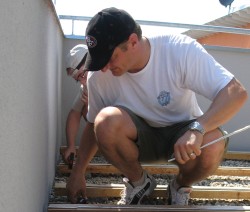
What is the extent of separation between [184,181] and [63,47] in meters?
1.92

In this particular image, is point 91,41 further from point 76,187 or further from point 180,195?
point 180,195

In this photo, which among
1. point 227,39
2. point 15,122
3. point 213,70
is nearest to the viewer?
point 15,122

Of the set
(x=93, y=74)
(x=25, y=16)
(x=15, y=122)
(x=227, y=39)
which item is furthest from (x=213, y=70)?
(x=227, y=39)

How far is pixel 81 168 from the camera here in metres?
1.98

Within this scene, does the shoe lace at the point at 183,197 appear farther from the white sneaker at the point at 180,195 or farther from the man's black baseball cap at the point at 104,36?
the man's black baseball cap at the point at 104,36

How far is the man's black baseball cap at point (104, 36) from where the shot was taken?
1.64m

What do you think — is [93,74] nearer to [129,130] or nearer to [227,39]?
[129,130]

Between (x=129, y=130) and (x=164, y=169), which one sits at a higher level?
(x=129, y=130)

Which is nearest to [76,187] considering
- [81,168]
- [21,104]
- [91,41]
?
[81,168]

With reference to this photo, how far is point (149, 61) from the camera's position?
1895 millimetres

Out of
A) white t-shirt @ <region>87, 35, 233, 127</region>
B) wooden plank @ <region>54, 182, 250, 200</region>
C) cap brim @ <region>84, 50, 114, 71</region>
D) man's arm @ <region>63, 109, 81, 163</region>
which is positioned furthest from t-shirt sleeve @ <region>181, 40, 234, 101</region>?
man's arm @ <region>63, 109, 81, 163</region>

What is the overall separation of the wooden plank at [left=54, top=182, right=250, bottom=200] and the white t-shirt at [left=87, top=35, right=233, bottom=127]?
0.40 meters

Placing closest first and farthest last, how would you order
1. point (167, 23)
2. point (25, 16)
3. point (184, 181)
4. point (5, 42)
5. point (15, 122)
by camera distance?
point (5, 42)
point (15, 122)
point (25, 16)
point (184, 181)
point (167, 23)

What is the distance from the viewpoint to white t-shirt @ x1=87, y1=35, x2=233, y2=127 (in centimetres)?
177
